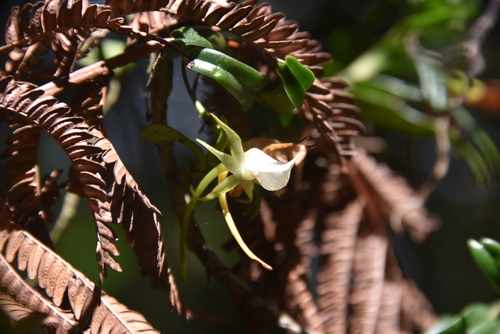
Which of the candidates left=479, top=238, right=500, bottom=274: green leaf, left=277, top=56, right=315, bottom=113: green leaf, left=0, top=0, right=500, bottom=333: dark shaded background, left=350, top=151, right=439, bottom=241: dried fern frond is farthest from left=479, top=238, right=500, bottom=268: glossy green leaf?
left=277, top=56, right=315, bottom=113: green leaf

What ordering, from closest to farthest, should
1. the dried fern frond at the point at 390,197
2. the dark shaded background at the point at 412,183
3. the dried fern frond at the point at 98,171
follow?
the dried fern frond at the point at 98,171
the dark shaded background at the point at 412,183
the dried fern frond at the point at 390,197

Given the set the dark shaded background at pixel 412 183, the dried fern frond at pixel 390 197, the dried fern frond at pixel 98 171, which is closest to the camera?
the dried fern frond at pixel 98 171

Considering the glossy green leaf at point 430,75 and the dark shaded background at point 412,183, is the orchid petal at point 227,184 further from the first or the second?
the glossy green leaf at point 430,75

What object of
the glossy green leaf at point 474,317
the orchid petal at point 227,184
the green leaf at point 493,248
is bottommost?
the glossy green leaf at point 474,317

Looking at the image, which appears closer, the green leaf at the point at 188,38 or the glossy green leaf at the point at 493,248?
the green leaf at the point at 188,38

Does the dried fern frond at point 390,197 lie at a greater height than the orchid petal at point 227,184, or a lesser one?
lesser

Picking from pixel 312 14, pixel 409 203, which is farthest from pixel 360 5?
pixel 409 203

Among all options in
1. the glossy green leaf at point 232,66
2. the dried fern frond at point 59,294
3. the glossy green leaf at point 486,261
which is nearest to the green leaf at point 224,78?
the glossy green leaf at point 232,66
